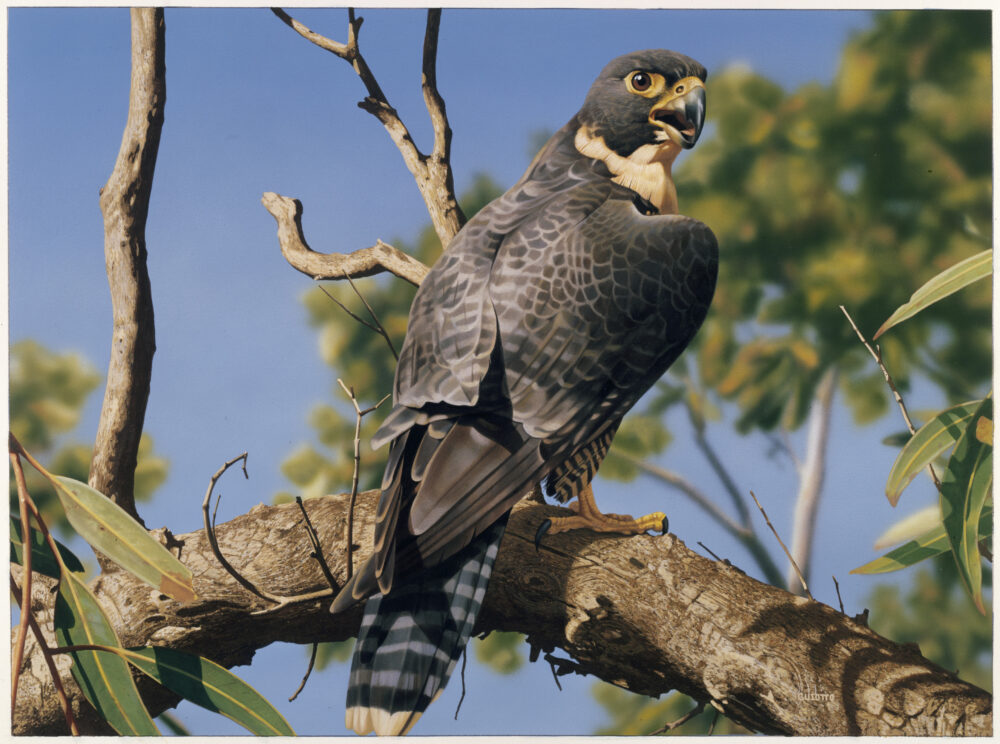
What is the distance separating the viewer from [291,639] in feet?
5.90

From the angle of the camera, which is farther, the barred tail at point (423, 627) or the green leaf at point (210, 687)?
the green leaf at point (210, 687)

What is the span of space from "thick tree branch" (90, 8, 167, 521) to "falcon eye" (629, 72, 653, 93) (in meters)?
1.02

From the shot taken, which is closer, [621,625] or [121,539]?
[621,625]

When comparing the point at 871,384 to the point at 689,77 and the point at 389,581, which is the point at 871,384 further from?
the point at 389,581

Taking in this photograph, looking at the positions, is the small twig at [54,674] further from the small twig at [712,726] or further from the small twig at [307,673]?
the small twig at [712,726]

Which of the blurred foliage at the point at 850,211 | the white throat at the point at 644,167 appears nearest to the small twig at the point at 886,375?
the blurred foliage at the point at 850,211

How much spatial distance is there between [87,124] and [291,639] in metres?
1.20

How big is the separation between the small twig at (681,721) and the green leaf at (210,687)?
0.76 m

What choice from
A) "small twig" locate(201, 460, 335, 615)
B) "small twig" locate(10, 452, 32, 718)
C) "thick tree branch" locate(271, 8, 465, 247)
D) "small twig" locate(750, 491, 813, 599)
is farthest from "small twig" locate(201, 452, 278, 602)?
"small twig" locate(750, 491, 813, 599)

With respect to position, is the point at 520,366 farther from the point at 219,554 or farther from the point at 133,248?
the point at 133,248

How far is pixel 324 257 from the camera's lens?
192 centimetres

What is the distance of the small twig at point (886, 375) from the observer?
1856 mm

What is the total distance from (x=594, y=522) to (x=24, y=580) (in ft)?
3.74

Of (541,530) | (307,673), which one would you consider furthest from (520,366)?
(307,673)
